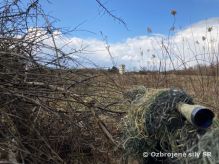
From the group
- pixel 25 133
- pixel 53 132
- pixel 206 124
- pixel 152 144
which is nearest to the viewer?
pixel 206 124

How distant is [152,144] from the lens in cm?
311

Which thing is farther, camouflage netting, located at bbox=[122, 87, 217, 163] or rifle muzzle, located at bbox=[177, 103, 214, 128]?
camouflage netting, located at bbox=[122, 87, 217, 163]

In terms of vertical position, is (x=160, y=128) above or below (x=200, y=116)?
below

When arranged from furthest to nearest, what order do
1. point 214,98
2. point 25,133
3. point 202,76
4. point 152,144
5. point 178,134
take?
point 202,76, point 214,98, point 25,133, point 152,144, point 178,134

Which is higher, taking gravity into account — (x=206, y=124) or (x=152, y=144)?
(x=206, y=124)

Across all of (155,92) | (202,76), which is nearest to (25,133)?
(155,92)

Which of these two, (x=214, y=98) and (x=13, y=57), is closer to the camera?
(x=13, y=57)

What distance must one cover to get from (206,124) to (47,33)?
1.78 metres

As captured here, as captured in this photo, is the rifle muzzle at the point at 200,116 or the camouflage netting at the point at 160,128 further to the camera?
the camouflage netting at the point at 160,128

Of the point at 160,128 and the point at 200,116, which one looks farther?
the point at 160,128

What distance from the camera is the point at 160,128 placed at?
9.78 ft

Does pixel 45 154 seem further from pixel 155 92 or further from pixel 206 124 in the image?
pixel 206 124

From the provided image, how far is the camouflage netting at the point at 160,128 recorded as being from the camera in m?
2.85

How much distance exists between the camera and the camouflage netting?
2.85m
